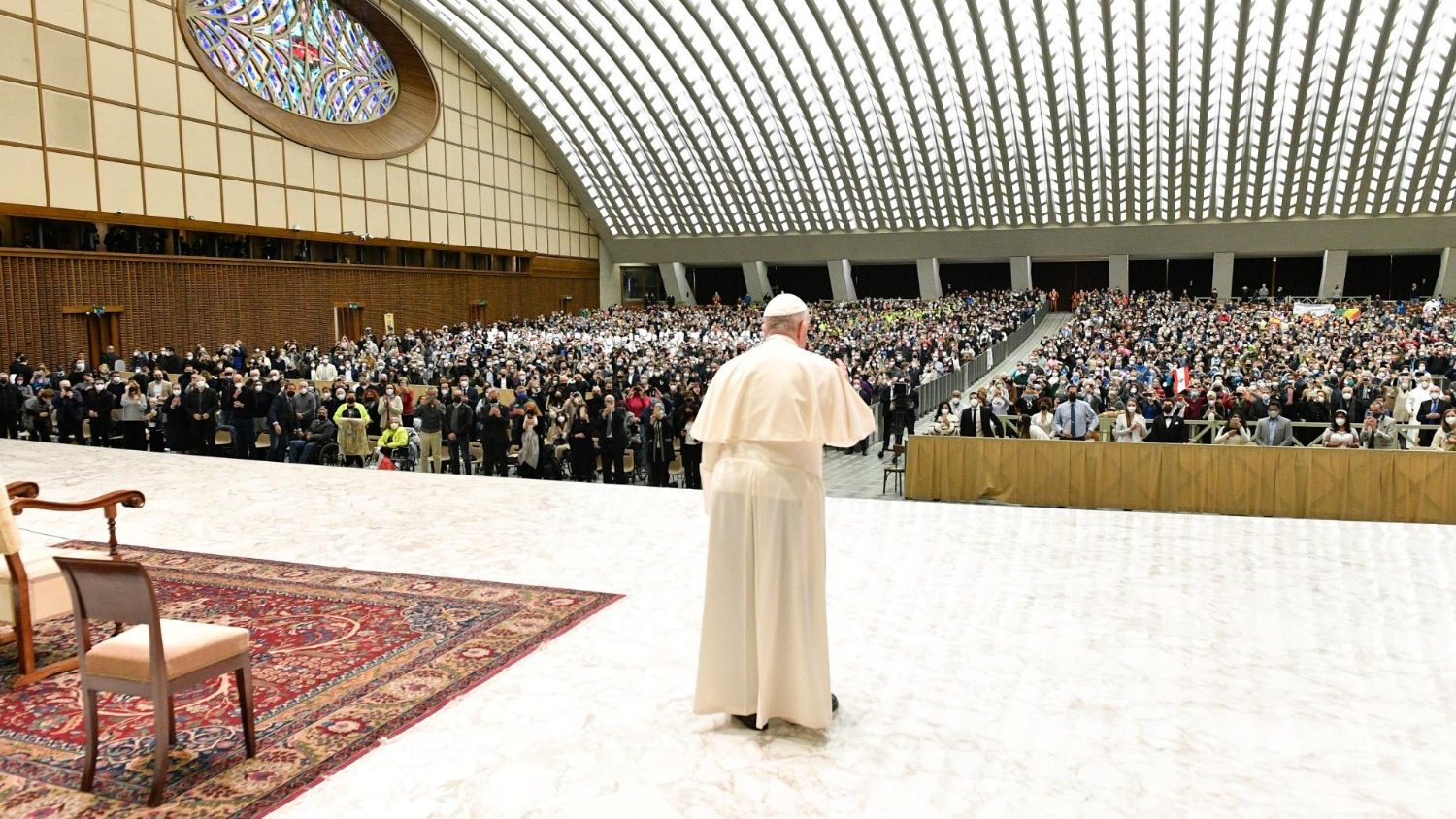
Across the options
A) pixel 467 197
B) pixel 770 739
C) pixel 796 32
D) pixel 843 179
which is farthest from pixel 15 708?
pixel 843 179

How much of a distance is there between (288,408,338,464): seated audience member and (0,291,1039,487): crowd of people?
0.06ft

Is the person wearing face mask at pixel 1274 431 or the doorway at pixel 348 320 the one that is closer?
the person wearing face mask at pixel 1274 431

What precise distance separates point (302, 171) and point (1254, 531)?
3003cm

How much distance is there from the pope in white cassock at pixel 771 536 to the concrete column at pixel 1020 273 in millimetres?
47416

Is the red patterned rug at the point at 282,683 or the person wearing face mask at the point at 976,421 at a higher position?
the person wearing face mask at the point at 976,421

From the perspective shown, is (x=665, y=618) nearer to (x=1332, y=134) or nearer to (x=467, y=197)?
(x=467, y=197)

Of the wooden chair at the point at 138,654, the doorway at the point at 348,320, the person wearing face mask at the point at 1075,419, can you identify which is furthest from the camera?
the doorway at the point at 348,320

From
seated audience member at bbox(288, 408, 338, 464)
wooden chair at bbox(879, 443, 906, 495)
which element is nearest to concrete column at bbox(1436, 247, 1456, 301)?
wooden chair at bbox(879, 443, 906, 495)

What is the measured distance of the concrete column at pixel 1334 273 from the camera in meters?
44.4

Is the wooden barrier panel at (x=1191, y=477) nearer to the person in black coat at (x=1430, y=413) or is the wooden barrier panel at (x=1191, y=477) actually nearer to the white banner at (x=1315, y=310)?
the person in black coat at (x=1430, y=413)

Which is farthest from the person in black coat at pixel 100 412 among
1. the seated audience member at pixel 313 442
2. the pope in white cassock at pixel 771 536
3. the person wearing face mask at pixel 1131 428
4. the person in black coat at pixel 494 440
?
the person wearing face mask at pixel 1131 428

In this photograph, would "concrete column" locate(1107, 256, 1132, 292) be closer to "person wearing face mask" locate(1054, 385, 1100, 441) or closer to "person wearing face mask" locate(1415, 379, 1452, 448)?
"person wearing face mask" locate(1415, 379, 1452, 448)

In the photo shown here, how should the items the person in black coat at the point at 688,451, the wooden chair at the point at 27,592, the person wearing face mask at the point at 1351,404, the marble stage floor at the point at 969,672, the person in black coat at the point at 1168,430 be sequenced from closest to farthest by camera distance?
the marble stage floor at the point at 969,672 → the wooden chair at the point at 27,592 → the person in black coat at the point at 688,451 → the person in black coat at the point at 1168,430 → the person wearing face mask at the point at 1351,404

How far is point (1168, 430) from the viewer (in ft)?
42.1
